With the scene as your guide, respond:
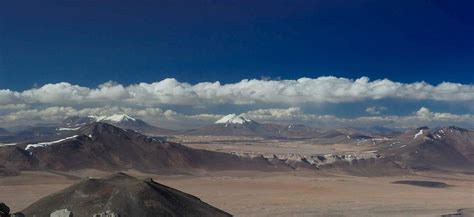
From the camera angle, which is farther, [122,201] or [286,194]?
[286,194]

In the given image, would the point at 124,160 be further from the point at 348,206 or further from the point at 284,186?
the point at 348,206

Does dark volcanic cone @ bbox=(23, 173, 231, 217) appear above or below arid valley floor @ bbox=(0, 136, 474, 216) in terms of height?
above

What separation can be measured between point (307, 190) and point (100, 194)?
98.7 metres

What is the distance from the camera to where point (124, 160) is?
198 m

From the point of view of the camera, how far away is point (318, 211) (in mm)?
107125

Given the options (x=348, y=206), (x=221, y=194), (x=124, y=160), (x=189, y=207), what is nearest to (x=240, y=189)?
(x=221, y=194)

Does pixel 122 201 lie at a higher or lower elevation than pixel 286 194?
higher

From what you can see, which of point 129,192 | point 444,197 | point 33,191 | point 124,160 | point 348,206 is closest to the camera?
point 129,192

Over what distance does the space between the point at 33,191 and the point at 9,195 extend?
8913mm

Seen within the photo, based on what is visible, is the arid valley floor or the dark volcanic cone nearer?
the dark volcanic cone

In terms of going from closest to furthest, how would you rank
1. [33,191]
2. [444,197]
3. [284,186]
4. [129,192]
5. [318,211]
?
[129,192], [318,211], [33,191], [444,197], [284,186]

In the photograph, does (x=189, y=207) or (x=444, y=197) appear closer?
(x=189, y=207)

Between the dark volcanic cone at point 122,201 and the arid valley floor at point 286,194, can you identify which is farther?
the arid valley floor at point 286,194

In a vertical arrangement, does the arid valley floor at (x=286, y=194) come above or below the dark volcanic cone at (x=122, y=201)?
below
